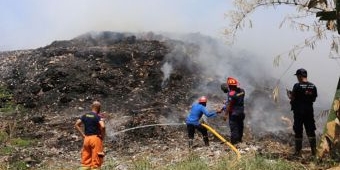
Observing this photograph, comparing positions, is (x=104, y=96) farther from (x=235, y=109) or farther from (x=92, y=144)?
(x=92, y=144)

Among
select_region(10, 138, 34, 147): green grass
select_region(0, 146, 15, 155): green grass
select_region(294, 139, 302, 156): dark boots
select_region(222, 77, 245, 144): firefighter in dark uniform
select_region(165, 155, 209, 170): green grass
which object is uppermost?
select_region(222, 77, 245, 144): firefighter in dark uniform

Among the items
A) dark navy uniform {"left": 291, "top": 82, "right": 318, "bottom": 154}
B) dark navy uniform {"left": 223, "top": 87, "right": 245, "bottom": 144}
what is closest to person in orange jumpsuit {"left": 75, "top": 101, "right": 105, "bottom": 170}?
dark navy uniform {"left": 223, "top": 87, "right": 245, "bottom": 144}

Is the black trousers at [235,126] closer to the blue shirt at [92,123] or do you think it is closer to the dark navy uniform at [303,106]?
the dark navy uniform at [303,106]

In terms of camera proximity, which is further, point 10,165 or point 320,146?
point 10,165

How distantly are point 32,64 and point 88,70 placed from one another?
110 inches

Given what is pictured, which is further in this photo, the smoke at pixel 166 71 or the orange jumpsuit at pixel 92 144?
the smoke at pixel 166 71

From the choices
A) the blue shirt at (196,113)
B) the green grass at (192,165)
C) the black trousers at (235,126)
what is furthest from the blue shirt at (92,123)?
the black trousers at (235,126)

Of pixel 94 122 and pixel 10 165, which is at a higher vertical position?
pixel 94 122

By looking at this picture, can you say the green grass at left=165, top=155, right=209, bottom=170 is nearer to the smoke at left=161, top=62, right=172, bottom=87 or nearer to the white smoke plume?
the white smoke plume

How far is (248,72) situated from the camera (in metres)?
22.1

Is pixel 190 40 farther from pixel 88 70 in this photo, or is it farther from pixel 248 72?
pixel 88 70

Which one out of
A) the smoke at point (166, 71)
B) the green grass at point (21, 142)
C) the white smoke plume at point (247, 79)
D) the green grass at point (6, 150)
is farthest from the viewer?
the smoke at point (166, 71)

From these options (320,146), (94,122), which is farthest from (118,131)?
(320,146)

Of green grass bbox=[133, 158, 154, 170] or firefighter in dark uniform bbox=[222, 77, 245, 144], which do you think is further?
firefighter in dark uniform bbox=[222, 77, 245, 144]
